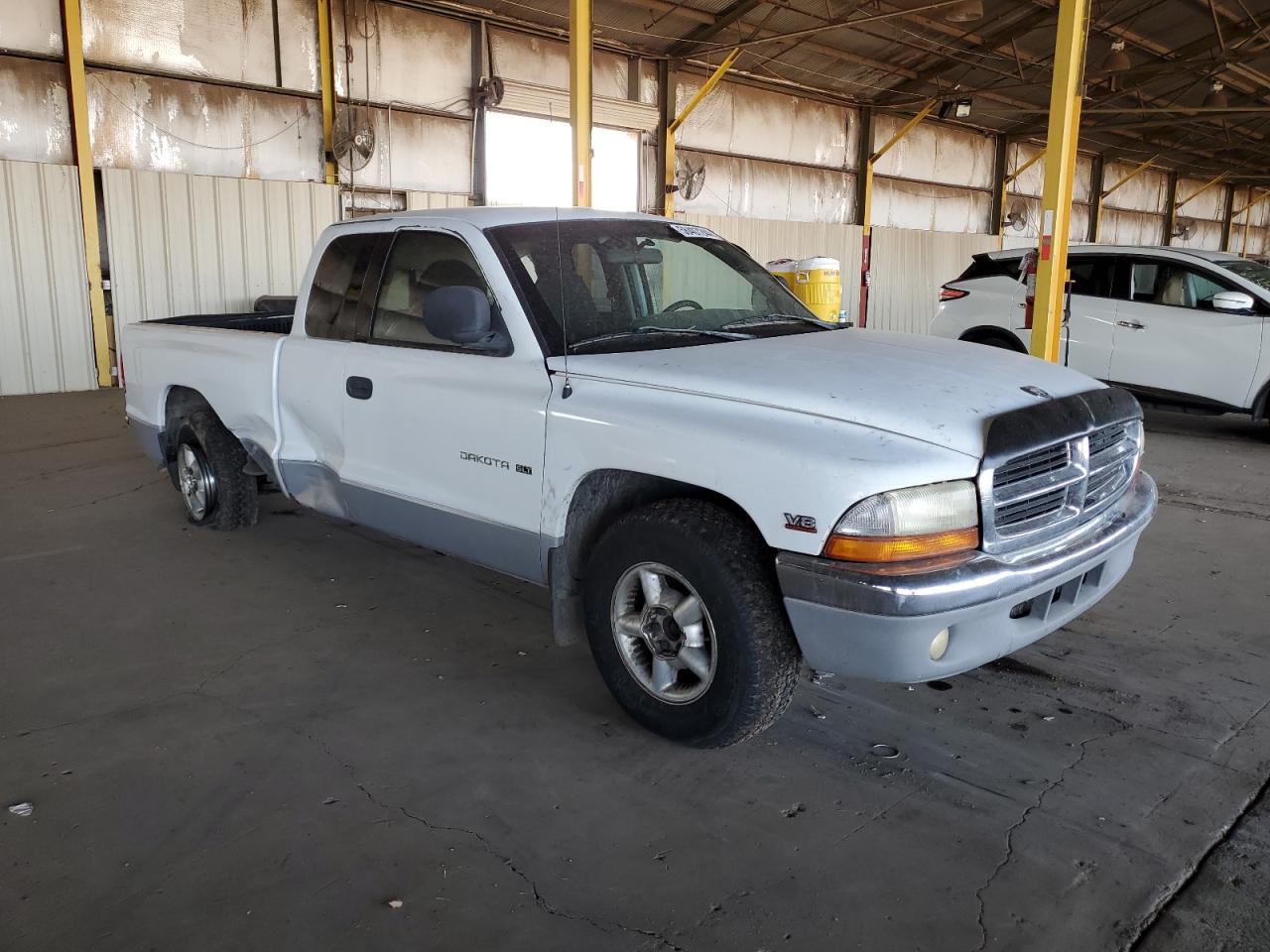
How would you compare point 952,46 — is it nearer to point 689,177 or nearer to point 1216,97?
point 689,177

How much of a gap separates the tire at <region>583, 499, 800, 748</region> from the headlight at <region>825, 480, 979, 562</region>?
0.99ft

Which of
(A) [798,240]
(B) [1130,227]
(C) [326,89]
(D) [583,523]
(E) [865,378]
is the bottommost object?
(D) [583,523]

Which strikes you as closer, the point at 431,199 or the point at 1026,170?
the point at 431,199

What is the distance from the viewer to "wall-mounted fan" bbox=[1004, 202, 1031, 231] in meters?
22.9

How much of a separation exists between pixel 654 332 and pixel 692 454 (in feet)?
2.75

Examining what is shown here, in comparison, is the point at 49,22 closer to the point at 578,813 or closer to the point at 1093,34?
the point at 578,813

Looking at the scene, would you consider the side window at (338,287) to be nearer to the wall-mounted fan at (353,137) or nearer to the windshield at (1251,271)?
the windshield at (1251,271)

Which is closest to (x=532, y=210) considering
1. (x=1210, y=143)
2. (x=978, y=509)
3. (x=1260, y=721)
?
(x=978, y=509)

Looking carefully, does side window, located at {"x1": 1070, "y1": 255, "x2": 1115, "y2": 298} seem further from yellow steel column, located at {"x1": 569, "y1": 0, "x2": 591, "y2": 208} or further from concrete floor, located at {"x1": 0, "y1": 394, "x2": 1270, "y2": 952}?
concrete floor, located at {"x1": 0, "y1": 394, "x2": 1270, "y2": 952}

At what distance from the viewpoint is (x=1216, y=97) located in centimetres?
1930

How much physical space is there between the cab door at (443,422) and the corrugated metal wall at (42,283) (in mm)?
8727

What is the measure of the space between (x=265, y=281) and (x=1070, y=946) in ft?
39.7

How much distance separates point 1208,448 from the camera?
823 centimetres

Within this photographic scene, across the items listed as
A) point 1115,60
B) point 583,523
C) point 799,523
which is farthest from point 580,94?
point 1115,60
